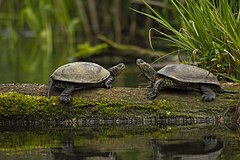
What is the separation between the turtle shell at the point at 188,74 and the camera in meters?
6.95

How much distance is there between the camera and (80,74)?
703cm

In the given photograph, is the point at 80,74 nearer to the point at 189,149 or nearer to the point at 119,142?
the point at 119,142

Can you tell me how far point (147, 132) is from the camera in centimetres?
651

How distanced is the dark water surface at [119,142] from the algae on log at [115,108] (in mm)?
143

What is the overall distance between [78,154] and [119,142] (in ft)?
2.13

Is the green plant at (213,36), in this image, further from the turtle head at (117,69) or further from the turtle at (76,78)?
the turtle at (76,78)

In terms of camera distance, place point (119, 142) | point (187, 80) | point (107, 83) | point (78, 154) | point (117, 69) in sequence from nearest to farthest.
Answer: point (78, 154) → point (119, 142) → point (187, 80) → point (107, 83) → point (117, 69)

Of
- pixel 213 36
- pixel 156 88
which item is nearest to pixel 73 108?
pixel 156 88

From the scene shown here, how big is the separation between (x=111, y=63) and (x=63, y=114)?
7193 millimetres

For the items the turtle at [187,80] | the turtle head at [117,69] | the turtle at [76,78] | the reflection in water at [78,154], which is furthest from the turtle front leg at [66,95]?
the reflection in water at [78,154]

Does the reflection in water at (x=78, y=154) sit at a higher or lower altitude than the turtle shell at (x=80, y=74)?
lower

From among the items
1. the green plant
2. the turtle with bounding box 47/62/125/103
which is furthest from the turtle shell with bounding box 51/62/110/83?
the green plant

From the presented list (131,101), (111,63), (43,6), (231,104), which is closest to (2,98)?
(131,101)

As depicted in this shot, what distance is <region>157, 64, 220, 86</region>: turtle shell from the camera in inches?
273
